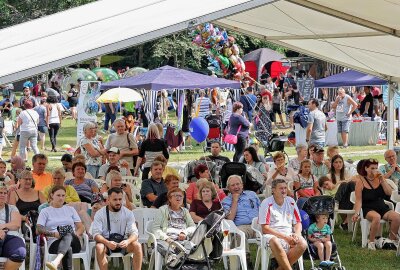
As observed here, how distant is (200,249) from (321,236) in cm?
161

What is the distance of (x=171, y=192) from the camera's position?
33.9 feet

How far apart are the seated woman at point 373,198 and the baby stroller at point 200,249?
2868 millimetres

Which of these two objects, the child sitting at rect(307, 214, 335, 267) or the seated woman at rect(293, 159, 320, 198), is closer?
the child sitting at rect(307, 214, 335, 267)

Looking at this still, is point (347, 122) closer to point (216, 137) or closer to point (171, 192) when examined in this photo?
point (216, 137)

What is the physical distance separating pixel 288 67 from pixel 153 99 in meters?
19.9

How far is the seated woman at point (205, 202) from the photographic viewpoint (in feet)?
35.3

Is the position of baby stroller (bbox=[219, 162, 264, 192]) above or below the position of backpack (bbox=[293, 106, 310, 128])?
below

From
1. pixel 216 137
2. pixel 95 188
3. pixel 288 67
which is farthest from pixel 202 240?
pixel 288 67

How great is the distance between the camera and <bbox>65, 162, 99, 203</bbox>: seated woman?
11.7 metres

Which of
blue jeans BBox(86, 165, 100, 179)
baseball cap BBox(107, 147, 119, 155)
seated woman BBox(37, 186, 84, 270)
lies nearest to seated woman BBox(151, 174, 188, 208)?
seated woman BBox(37, 186, 84, 270)

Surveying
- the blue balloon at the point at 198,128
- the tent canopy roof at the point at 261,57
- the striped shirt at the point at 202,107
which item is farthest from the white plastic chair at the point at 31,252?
the tent canopy roof at the point at 261,57

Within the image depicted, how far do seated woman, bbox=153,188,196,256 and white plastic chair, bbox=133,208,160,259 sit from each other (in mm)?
193

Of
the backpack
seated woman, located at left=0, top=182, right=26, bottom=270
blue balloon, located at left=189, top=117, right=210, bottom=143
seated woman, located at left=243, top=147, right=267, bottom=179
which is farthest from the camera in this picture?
the backpack

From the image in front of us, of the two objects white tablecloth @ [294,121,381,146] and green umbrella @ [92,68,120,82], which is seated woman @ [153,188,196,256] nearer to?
white tablecloth @ [294,121,381,146]
